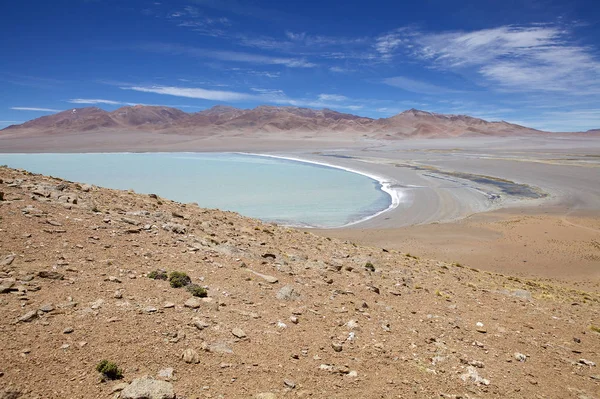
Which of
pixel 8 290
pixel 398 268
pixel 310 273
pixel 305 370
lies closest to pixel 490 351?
pixel 305 370


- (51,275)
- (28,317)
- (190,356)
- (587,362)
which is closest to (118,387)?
(190,356)

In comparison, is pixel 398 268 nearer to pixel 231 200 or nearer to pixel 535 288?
pixel 535 288

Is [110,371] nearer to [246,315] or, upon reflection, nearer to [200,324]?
[200,324]

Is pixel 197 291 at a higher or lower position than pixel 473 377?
higher

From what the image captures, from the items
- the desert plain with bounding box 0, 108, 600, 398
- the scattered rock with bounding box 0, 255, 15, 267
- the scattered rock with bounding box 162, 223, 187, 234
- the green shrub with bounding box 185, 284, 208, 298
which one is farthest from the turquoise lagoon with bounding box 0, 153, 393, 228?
the scattered rock with bounding box 0, 255, 15, 267

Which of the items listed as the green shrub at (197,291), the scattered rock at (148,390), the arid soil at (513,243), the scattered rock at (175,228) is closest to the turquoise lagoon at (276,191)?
the arid soil at (513,243)

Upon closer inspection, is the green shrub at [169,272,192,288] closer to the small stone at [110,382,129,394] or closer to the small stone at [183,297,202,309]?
the small stone at [183,297,202,309]
